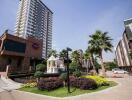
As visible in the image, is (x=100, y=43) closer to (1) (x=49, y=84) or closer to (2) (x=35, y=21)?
(1) (x=49, y=84)

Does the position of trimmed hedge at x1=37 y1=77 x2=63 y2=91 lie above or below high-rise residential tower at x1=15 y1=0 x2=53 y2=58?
below

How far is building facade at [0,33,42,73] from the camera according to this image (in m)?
30.9

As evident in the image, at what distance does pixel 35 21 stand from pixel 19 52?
8811 centimetres

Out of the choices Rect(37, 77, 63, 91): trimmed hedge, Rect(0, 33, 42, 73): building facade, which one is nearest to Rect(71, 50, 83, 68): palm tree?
Rect(0, 33, 42, 73): building facade

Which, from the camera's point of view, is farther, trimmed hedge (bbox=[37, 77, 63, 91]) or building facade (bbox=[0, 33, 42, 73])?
building facade (bbox=[0, 33, 42, 73])

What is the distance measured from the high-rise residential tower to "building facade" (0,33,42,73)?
2488 inches

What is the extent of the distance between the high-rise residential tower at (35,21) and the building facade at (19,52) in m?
63.2

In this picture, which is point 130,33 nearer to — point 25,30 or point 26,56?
point 26,56

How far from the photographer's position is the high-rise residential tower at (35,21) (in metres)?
110

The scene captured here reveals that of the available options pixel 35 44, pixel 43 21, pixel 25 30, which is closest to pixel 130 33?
pixel 35 44

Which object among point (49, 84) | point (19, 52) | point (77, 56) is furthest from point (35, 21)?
point (49, 84)

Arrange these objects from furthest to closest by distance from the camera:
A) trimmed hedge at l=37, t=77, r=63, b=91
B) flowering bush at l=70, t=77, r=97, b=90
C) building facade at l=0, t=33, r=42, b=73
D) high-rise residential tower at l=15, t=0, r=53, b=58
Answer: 1. high-rise residential tower at l=15, t=0, r=53, b=58
2. building facade at l=0, t=33, r=42, b=73
3. trimmed hedge at l=37, t=77, r=63, b=91
4. flowering bush at l=70, t=77, r=97, b=90

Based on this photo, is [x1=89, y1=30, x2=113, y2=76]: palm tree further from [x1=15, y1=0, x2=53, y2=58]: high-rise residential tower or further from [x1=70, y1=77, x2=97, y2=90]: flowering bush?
[x1=15, y1=0, x2=53, y2=58]: high-rise residential tower

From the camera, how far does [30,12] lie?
375 ft
